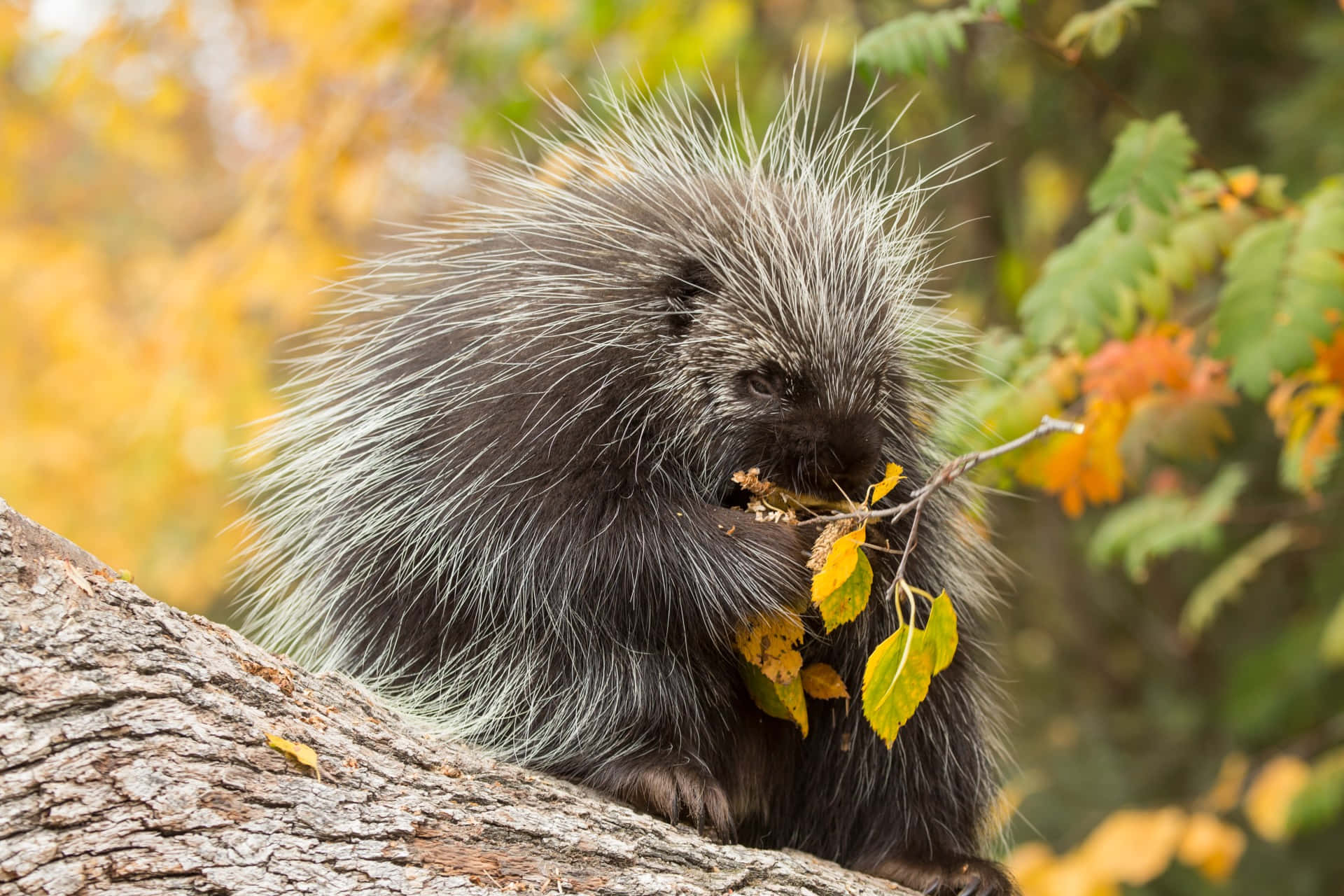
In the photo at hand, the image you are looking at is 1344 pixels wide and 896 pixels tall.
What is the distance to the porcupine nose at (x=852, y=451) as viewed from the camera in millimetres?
2428

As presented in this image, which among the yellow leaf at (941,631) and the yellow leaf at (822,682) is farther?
the yellow leaf at (822,682)

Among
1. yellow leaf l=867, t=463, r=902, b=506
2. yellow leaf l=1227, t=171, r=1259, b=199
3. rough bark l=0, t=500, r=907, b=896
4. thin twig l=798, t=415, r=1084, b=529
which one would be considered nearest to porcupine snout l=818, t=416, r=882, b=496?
yellow leaf l=867, t=463, r=902, b=506

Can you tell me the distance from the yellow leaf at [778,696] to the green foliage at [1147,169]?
1241 millimetres

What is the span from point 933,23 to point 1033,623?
6167mm

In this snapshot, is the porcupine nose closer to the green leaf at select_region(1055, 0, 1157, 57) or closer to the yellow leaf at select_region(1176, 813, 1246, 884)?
the green leaf at select_region(1055, 0, 1157, 57)

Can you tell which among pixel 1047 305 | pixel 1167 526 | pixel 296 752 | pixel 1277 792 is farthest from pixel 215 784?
pixel 1277 792

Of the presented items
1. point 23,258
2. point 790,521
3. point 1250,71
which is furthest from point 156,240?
point 790,521

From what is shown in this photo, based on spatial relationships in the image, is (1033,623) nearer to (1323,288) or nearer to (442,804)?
(1323,288)

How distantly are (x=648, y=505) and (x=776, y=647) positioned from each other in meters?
0.41

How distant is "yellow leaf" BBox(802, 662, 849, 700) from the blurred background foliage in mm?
710

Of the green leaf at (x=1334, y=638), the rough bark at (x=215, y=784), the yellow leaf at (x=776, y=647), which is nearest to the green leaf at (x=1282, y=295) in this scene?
the yellow leaf at (x=776, y=647)

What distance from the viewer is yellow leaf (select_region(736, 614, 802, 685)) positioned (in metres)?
2.53

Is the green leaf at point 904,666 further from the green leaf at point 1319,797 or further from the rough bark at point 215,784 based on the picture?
the green leaf at point 1319,797

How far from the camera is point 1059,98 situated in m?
5.39
